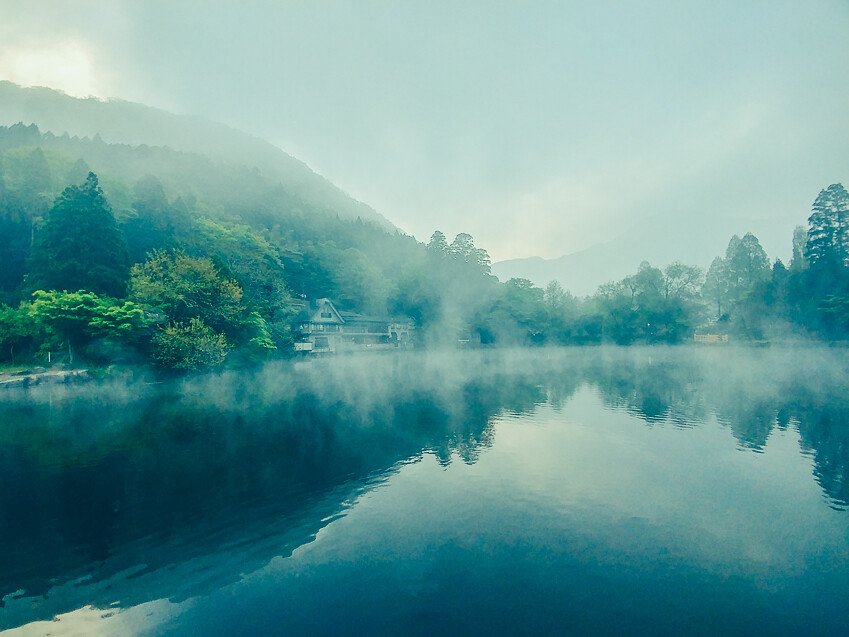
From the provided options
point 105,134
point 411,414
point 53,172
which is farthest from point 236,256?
point 105,134

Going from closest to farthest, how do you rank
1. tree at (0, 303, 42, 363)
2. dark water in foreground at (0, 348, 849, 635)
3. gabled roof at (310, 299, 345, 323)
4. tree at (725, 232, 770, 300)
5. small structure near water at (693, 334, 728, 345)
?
dark water in foreground at (0, 348, 849, 635)
tree at (0, 303, 42, 363)
gabled roof at (310, 299, 345, 323)
small structure near water at (693, 334, 728, 345)
tree at (725, 232, 770, 300)

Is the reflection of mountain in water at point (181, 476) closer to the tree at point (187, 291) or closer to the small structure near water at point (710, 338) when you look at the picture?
the tree at point (187, 291)

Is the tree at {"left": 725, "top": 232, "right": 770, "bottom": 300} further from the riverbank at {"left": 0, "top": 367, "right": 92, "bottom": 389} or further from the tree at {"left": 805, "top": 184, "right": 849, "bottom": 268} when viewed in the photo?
the riverbank at {"left": 0, "top": 367, "right": 92, "bottom": 389}

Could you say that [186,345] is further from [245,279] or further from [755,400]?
[755,400]

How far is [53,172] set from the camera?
56312 mm

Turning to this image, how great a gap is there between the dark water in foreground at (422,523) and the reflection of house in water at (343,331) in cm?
4458

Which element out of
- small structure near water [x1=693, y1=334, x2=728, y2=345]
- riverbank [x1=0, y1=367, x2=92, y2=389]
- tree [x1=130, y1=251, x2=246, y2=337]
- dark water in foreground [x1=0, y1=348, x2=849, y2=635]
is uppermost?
tree [x1=130, y1=251, x2=246, y2=337]

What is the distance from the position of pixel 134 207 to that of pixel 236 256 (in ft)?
55.3

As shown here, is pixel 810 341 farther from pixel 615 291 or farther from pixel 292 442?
pixel 292 442

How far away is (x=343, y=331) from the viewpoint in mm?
74812

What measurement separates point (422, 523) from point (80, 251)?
44.5 meters

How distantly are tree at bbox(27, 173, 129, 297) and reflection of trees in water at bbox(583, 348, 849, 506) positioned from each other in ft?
144

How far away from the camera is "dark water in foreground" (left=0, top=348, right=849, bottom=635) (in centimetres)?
727

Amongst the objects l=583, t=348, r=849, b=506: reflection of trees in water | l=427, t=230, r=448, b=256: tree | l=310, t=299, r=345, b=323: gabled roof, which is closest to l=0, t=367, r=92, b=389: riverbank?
l=310, t=299, r=345, b=323: gabled roof
